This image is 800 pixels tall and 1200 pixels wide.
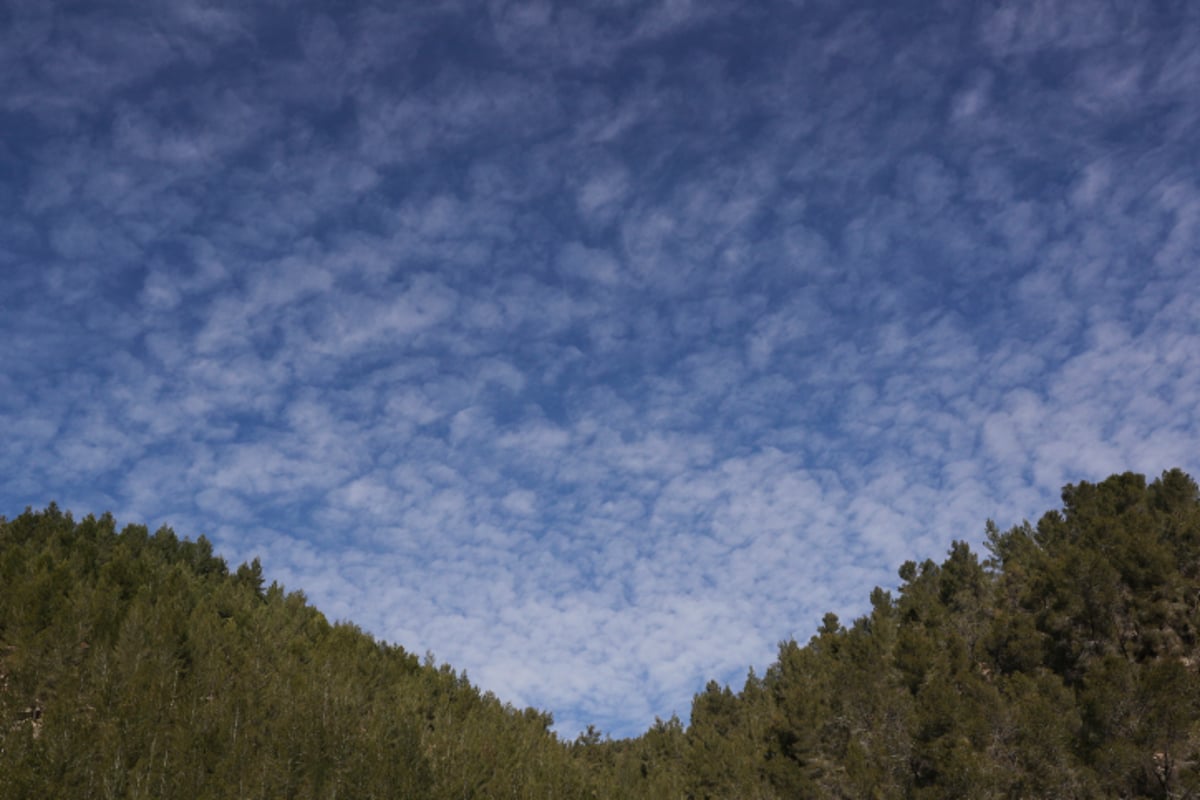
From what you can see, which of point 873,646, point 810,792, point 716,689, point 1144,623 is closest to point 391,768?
point 810,792

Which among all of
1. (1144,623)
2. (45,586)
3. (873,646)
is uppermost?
(45,586)

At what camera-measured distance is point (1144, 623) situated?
151 feet

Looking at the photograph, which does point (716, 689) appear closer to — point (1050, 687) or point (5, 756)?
point (1050, 687)

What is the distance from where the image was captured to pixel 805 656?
7175 centimetres

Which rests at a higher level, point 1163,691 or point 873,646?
point 873,646

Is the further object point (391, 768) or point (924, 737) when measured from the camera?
point (924, 737)

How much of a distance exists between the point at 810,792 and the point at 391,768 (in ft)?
89.2

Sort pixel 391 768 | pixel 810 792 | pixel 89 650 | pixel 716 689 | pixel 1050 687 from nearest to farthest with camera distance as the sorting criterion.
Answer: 1. pixel 89 650
2. pixel 391 768
3. pixel 1050 687
4. pixel 810 792
5. pixel 716 689

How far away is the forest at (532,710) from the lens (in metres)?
32.6

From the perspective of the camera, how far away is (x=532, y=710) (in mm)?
68125

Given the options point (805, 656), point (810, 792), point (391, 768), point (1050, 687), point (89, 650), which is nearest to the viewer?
point (89, 650)

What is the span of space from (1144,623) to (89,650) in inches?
2063

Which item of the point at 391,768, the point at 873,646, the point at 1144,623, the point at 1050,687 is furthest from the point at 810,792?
the point at 391,768

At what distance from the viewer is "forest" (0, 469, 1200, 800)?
107 feet
